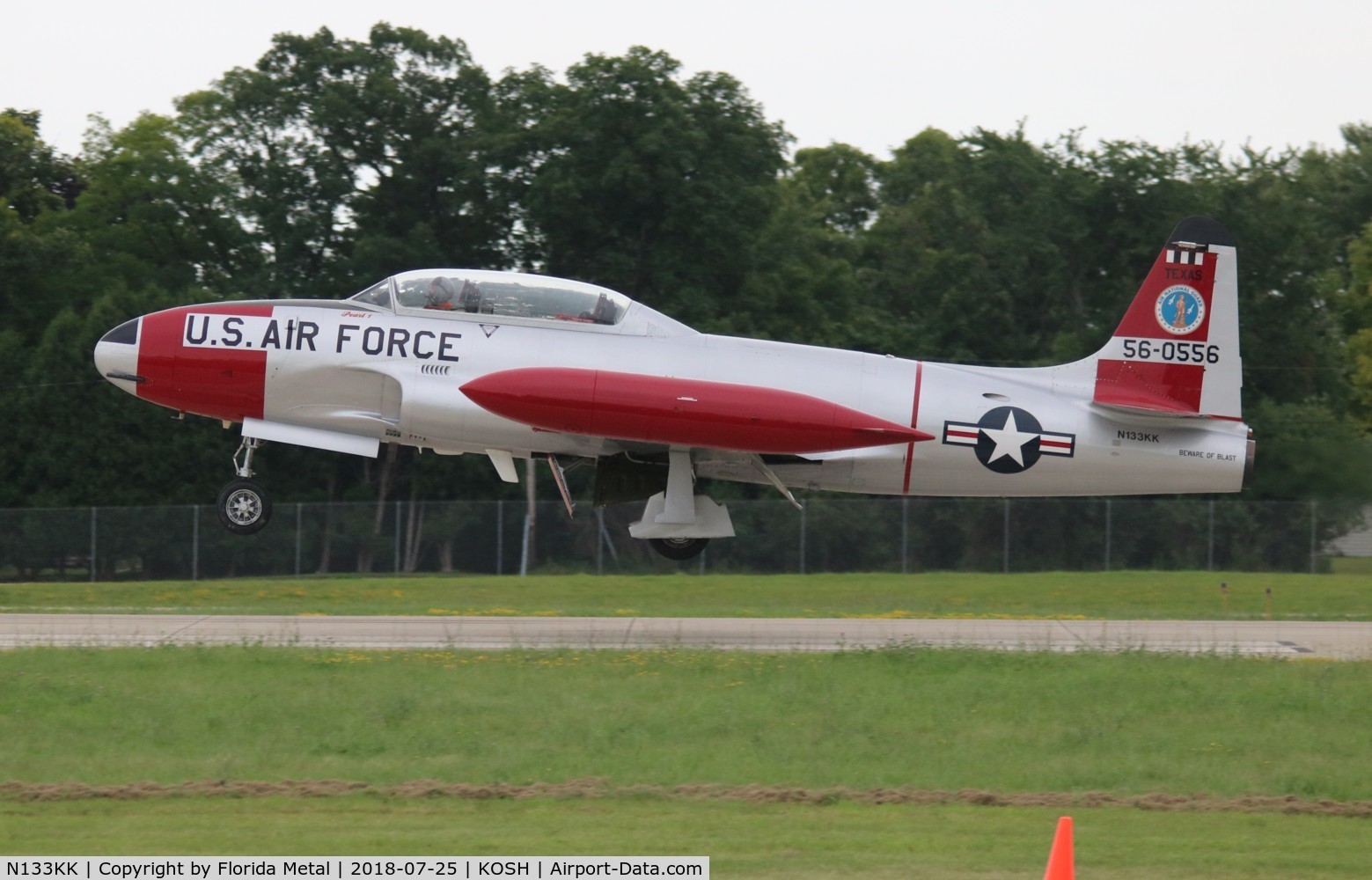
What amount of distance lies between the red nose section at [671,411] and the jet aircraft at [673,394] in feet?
0.08

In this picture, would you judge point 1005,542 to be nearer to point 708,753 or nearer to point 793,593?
point 793,593

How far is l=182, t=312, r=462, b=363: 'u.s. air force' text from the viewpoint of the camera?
2095 cm

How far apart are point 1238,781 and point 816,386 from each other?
8.73 meters

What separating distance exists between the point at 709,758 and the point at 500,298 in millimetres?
8802

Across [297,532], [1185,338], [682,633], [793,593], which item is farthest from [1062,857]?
[297,532]

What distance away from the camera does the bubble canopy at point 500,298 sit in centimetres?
2111

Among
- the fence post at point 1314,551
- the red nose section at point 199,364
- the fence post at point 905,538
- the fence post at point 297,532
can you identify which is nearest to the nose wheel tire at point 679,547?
the red nose section at point 199,364

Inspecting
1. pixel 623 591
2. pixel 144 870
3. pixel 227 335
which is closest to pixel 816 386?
pixel 227 335

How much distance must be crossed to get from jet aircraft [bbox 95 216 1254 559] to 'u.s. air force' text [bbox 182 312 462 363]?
26mm

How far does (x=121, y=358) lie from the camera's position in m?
21.1

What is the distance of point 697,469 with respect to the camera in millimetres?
22328

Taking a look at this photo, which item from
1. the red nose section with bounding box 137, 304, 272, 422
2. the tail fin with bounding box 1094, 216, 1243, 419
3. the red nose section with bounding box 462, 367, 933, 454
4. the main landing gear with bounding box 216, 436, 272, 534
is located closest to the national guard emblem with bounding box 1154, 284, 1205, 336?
the tail fin with bounding box 1094, 216, 1243, 419

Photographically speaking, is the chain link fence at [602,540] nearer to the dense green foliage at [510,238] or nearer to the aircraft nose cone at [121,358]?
the dense green foliage at [510,238]

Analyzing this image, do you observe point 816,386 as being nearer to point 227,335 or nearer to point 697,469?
point 697,469
